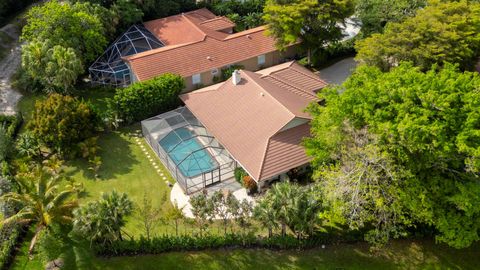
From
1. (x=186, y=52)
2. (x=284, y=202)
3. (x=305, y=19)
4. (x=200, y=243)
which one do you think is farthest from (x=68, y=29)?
(x=284, y=202)

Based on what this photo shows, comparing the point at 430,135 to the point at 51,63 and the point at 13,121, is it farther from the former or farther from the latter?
the point at 13,121

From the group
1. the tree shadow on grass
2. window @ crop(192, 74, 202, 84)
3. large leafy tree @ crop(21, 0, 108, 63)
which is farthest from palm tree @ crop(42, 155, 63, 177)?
window @ crop(192, 74, 202, 84)

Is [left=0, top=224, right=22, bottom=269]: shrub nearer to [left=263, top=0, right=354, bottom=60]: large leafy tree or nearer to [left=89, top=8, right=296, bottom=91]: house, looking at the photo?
[left=89, top=8, right=296, bottom=91]: house

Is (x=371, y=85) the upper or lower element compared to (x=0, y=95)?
upper

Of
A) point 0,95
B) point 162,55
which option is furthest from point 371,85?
point 0,95

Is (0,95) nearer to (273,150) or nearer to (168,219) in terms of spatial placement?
(168,219)
